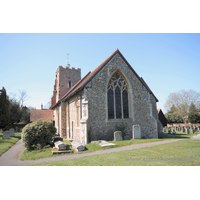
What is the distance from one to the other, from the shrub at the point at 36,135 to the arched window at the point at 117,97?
19.2 feet

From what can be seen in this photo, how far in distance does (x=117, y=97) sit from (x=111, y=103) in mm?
982

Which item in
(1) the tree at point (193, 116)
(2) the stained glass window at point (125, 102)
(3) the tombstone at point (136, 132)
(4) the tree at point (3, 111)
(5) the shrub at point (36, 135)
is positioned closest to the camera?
(5) the shrub at point (36, 135)

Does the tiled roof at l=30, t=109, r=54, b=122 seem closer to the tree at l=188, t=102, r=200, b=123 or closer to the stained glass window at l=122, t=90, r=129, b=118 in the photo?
the stained glass window at l=122, t=90, r=129, b=118

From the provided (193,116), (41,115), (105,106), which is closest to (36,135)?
(105,106)

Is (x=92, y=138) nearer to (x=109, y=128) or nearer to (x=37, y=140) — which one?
(x=109, y=128)

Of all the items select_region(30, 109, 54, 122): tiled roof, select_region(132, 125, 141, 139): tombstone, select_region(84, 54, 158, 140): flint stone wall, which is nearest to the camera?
select_region(84, 54, 158, 140): flint stone wall

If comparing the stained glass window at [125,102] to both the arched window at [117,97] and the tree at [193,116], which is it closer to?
the arched window at [117,97]

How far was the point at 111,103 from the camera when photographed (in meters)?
14.7

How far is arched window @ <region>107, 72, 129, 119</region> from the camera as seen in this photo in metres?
14.7

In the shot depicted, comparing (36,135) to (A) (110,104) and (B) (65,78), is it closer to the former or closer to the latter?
(A) (110,104)

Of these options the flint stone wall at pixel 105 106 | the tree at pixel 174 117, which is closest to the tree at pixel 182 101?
the tree at pixel 174 117

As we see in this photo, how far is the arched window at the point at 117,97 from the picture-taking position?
48.2 ft

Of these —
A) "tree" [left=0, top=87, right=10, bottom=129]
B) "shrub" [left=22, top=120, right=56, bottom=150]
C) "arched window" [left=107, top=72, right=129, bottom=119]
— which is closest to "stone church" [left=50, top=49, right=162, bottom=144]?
"arched window" [left=107, top=72, right=129, bottom=119]

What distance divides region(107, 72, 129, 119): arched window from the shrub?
586 centimetres
